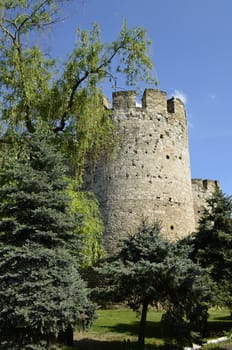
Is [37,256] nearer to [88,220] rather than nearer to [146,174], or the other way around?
[88,220]

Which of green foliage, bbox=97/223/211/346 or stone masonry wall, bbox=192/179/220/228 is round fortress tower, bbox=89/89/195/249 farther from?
green foliage, bbox=97/223/211/346

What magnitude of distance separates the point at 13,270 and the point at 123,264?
2.88 metres

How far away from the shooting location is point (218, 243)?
13305mm

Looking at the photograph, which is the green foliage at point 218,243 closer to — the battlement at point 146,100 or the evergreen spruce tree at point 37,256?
the evergreen spruce tree at point 37,256

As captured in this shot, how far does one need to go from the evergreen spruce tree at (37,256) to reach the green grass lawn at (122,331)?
6.81 ft

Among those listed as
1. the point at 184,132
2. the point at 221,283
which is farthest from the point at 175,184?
the point at 221,283

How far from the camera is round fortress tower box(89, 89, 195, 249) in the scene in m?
17.0

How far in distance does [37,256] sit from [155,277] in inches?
112

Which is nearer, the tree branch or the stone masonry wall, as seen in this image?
the tree branch

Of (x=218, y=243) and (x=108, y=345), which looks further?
(x=218, y=243)

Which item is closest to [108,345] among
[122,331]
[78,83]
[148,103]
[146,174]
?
[122,331]

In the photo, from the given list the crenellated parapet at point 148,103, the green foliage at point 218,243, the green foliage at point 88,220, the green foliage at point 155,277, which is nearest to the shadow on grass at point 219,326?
the green foliage at point 218,243

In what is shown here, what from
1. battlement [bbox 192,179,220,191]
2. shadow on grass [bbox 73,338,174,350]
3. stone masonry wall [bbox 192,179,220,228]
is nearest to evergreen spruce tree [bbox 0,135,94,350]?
shadow on grass [bbox 73,338,174,350]

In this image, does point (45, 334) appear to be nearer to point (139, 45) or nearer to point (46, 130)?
point (46, 130)
